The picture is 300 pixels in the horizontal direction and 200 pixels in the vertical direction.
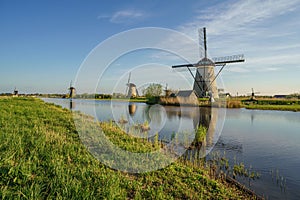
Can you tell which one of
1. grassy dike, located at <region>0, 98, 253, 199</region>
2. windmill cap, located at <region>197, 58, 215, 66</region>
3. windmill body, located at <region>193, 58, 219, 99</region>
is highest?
windmill cap, located at <region>197, 58, 215, 66</region>

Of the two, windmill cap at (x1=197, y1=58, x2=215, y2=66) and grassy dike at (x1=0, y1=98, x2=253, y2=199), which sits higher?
windmill cap at (x1=197, y1=58, x2=215, y2=66)

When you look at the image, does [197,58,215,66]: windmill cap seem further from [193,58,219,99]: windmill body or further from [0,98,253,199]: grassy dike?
[0,98,253,199]: grassy dike

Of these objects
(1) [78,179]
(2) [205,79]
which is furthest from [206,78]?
(1) [78,179]

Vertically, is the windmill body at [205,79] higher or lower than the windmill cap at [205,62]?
lower

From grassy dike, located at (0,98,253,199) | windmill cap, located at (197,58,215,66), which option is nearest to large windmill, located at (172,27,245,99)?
windmill cap, located at (197,58,215,66)

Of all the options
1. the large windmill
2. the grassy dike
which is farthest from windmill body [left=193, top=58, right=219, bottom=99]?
the grassy dike

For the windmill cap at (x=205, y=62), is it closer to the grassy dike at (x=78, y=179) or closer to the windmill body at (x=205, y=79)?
the windmill body at (x=205, y=79)

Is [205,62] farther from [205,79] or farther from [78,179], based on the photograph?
[78,179]

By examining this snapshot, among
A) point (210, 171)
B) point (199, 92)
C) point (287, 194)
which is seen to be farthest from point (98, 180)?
point (199, 92)

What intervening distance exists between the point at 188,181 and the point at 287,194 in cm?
271

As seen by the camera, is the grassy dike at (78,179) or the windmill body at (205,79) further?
the windmill body at (205,79)

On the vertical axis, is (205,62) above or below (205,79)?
above

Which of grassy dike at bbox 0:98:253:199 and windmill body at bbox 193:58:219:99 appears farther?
windmill body at bbox 193:58:219:99

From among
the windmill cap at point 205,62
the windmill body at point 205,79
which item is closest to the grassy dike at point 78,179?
the windmill body at point 205,79
